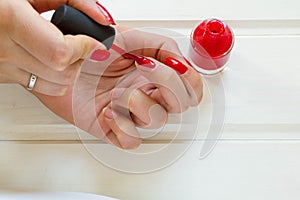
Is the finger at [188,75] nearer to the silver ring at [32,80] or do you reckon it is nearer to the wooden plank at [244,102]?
the wooden plank at [244,102]

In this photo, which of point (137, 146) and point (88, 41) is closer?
point (88, 41)

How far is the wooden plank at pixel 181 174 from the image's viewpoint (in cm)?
61

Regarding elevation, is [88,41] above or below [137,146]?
above

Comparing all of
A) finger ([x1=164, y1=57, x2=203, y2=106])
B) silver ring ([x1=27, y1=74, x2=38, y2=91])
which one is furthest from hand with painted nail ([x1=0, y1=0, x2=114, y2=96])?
finger ([x1=164, y1=57, x2=203, y2=106])

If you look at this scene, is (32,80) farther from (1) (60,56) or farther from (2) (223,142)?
(2) (223,142)

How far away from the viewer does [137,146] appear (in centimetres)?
62

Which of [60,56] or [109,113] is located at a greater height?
[60,56]

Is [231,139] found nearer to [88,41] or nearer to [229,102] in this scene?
[229,102]

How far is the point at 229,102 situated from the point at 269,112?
57mm

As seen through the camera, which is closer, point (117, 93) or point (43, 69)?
point (43, 69)

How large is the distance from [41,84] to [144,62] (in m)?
0.14

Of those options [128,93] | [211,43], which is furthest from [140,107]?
[211,43]

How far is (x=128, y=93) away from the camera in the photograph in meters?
0.62

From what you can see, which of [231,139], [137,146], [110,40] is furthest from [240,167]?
[110,40]
